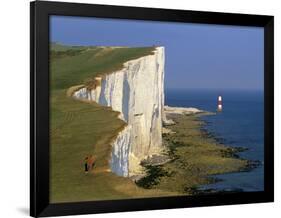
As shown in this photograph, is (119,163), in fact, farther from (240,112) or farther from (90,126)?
(240,112)

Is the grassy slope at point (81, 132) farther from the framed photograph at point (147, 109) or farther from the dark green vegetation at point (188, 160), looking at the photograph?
the dark green vegetation at point (188, 160)

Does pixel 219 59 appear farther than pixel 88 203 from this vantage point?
Yes

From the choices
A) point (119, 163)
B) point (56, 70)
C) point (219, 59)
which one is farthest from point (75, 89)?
point (219, 59)

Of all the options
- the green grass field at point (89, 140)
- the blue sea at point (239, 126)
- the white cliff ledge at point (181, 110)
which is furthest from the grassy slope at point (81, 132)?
the blue sea at point (239, 126)

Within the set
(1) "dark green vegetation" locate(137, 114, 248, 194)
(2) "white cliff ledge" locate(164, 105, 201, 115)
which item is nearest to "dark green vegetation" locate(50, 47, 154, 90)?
(2) "white cliff ledge" locate(164, 105, 201, 115)

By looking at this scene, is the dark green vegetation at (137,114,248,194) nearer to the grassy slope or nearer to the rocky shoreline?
the rocky shoreline

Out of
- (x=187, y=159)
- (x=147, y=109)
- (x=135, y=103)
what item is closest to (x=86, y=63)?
(x=135, y=103)
